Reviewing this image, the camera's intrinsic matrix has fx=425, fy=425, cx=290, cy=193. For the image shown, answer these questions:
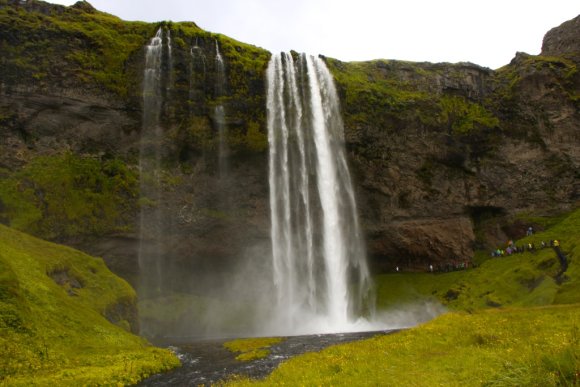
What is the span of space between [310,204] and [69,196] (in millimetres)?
30104

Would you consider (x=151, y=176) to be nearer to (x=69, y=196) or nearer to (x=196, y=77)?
(x=69, y=196)

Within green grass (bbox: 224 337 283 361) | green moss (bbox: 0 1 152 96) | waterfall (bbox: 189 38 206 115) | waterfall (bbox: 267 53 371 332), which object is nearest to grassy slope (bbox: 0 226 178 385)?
green grass (bbox: 224 337 283 361)

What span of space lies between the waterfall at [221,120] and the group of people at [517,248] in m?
40.6

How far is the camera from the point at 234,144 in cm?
5856

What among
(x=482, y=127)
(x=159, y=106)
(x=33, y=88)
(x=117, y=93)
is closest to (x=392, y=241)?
(x=482, y=127)

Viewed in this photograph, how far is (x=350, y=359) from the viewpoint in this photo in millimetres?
19250

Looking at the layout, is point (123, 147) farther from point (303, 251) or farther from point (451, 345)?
point (451, 345)

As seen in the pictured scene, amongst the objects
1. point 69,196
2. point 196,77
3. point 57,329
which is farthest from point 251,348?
point 196,77

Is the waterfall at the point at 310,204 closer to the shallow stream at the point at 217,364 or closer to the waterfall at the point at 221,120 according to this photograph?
the waterfall at the point at 221,120

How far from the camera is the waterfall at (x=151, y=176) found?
55031 mm

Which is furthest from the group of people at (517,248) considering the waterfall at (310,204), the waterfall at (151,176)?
the waterfall at (151,176)

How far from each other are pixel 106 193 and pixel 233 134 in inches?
709

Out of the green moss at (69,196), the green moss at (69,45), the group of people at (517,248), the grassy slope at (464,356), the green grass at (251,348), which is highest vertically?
the green moss at (69,45)

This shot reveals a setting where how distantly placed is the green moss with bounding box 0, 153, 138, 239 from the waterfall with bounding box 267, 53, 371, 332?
64.2 ft
